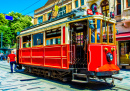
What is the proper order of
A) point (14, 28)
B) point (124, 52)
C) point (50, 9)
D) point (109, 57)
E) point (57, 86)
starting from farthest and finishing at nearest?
1. point (14, 28)
2. point (50, 9)
3. point (124, 52)
4. point (57, 86)
5. point (109, 57)

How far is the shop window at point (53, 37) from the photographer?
822cm

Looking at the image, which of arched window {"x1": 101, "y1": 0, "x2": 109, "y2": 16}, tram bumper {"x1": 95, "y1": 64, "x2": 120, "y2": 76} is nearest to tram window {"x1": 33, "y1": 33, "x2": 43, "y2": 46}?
tram bumper {"x1": 95, "y1": 64, "x2": 120, "y2": 76}

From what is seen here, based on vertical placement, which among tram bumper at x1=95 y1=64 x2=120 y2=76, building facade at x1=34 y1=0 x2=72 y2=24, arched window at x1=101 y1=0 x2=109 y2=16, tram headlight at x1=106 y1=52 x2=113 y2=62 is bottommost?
tram bumper at x1=95 y1=64 x2=120 y2=76

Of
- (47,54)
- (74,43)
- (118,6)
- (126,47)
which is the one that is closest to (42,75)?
(47,54)

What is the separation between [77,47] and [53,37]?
4.79 ft

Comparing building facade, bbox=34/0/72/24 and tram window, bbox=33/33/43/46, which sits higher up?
building facade, bbox=34/0/72/24

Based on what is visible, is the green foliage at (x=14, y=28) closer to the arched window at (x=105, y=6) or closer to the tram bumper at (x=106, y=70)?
the arched window at (x=105, y=6)

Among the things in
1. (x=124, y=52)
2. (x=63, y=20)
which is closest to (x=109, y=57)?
(x=63, y=20)

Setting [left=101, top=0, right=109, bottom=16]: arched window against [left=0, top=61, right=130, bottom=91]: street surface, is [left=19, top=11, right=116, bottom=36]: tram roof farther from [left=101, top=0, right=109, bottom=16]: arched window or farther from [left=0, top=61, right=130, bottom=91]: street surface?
[left=101, top=0, right=109, bottom=16]: arched window

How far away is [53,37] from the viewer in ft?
28.1

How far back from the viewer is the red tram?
686 cm

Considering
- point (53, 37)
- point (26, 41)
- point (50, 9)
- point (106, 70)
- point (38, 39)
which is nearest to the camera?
point (106, 70)

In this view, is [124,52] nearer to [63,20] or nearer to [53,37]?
[53,37]

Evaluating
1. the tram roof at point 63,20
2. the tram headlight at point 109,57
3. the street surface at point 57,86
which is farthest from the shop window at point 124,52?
the tram headlight at point 109,57
